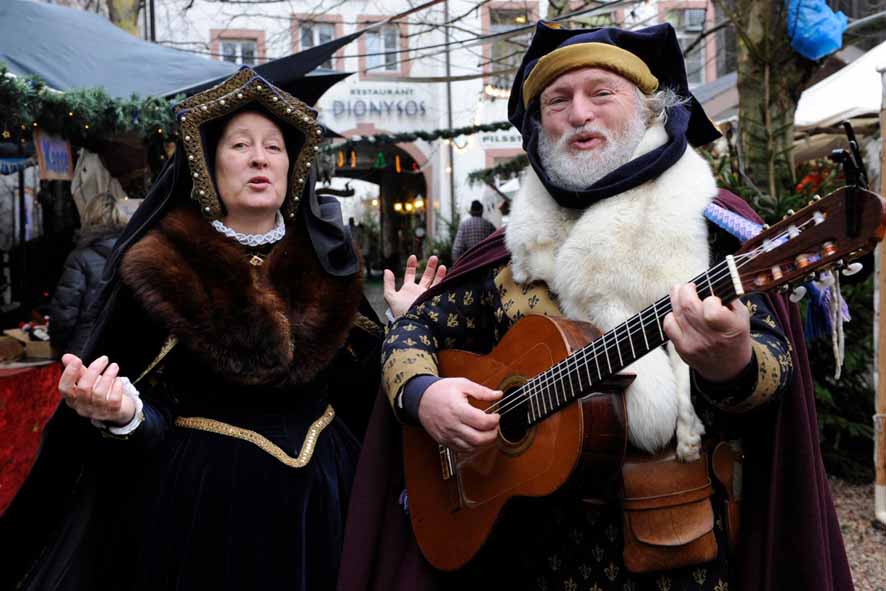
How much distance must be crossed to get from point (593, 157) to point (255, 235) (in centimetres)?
113

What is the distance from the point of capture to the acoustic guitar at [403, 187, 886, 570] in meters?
1.18

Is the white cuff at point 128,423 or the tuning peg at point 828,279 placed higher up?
the tuning peg at point 828,279

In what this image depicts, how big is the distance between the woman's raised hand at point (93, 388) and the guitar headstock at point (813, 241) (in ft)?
4.95

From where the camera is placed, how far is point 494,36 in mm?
6840

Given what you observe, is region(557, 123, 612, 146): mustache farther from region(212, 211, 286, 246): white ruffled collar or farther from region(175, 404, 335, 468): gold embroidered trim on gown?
region(175, 404, 335, 468): gold embroidered trim on gown

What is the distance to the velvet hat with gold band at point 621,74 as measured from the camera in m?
1.68

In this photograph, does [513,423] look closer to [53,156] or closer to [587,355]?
[587,355]

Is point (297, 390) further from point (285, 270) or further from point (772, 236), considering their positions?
point (772, 236)

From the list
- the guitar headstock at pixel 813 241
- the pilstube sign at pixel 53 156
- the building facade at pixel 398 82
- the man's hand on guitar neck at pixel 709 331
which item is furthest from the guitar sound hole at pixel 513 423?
the building facade at pixel 398 82

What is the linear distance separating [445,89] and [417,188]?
14.2 feet

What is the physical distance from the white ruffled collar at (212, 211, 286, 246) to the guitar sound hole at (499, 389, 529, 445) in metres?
1.00

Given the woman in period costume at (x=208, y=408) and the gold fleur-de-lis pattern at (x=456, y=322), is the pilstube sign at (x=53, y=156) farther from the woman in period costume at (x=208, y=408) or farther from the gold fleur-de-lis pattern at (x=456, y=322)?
the gold fleur-de-lis pattern at (x=456, y=322)

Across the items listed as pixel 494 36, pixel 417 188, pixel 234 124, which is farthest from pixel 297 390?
pixel 417 188

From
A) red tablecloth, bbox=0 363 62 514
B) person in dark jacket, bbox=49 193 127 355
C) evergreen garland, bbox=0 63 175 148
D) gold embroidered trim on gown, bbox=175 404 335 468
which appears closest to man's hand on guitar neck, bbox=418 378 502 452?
gold embroidered trim on gown, bbox=175 404 335 468
